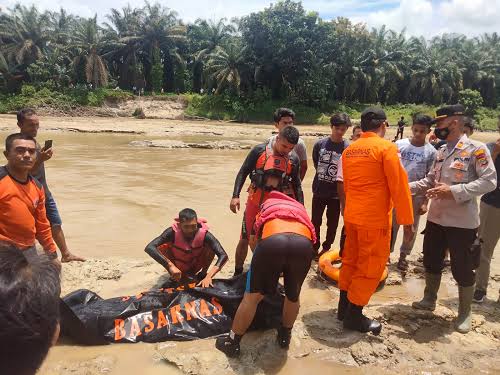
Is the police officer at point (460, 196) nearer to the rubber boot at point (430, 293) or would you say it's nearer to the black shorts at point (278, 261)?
the rubber boot at point (430, 293)

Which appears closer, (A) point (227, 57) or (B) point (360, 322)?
(B) point (360, 322)

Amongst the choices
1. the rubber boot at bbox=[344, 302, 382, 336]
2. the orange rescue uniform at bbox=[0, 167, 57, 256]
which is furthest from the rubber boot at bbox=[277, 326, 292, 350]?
the orange rescue uniform at bbox=[0, 167, 57, 256]

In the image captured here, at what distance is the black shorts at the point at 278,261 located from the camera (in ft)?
8.82

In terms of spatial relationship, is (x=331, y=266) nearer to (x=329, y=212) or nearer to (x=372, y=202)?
(x=329, y=212)

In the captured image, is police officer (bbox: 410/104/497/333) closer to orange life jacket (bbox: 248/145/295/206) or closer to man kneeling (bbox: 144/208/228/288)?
orange life jacket (bbox: 248/145/295/206)

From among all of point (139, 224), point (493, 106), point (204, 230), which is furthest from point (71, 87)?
point (493, 106)

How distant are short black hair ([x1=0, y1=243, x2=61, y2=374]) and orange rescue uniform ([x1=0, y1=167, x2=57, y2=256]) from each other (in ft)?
7.17

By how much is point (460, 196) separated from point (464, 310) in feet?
3.26

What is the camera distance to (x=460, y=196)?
3354 millimetres

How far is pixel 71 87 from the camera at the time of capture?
107ft

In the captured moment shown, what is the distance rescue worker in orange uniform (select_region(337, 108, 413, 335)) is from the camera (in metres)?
3.11

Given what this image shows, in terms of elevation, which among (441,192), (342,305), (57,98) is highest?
(57,98)

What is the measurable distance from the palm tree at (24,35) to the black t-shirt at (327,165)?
34680 mm

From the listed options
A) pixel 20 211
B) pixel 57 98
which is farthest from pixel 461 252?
pixel 57 98
